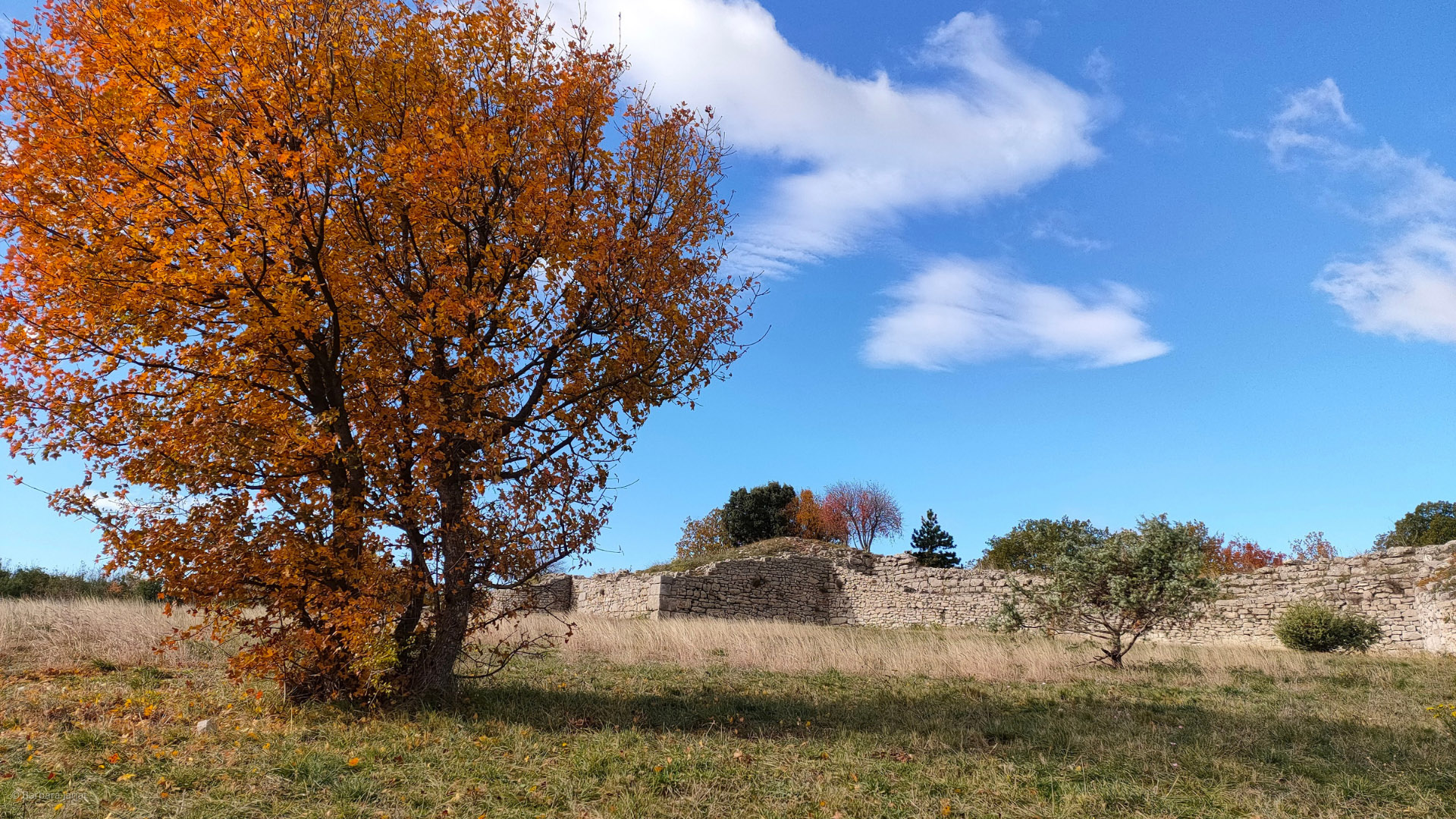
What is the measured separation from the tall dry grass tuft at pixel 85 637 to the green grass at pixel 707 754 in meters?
1.37

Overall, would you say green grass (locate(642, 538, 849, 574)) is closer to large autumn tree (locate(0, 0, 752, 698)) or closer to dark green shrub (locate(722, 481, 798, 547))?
dark green shrub (locate(722, 481, 798, 547))

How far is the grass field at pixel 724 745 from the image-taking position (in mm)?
6039

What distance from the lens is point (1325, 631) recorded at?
61.8 feet

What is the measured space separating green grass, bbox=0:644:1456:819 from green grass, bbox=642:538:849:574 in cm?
2199

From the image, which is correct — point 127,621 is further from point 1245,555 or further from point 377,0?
point 1245,555

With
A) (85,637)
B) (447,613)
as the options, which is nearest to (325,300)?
(447,613)

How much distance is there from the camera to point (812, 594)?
Result: 1206 inches

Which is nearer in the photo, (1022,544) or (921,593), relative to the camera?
(921,593)

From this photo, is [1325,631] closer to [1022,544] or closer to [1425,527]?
[1022,544]

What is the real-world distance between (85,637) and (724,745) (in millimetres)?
11880

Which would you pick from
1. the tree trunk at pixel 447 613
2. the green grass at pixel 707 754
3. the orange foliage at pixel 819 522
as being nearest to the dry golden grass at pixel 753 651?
the green grass at pixel 707 754

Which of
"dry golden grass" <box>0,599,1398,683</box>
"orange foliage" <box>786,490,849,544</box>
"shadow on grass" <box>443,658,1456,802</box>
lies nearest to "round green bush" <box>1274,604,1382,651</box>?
"dry golden grass" <box>0,599,1398,683</box>

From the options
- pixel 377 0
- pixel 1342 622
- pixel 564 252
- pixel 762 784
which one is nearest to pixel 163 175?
pixel 377 0

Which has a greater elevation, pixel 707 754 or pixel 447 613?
pixel 447 613
